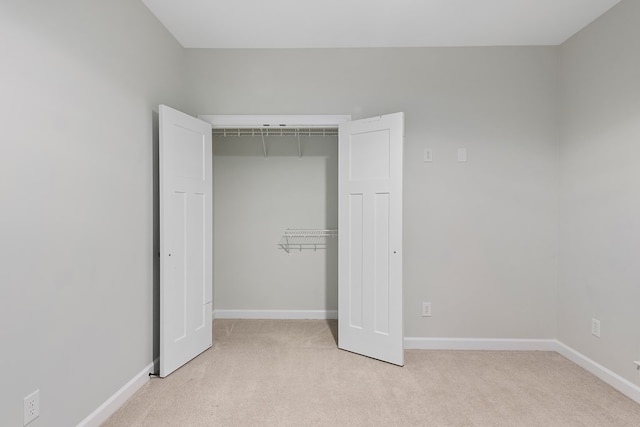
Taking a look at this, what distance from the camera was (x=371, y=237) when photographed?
2879mm

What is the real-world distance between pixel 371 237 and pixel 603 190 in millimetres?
1724

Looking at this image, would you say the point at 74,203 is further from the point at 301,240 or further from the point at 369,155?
the point at 301,240

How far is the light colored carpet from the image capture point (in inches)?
80.0

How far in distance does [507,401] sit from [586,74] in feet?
8.24

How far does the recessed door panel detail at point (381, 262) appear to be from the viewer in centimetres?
280

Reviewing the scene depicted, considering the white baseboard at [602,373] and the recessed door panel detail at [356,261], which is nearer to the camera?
the white baseboard at [602,373]

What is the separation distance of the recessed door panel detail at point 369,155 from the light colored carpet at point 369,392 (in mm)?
1509

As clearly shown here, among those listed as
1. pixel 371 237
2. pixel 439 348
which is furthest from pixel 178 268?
pixel 439 348

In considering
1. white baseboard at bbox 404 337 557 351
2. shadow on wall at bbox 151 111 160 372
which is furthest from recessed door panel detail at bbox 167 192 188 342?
white baseboard at bbox 404 337 557 351

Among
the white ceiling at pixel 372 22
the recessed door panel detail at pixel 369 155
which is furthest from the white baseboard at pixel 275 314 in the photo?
the white ceiling at pixel 372 22

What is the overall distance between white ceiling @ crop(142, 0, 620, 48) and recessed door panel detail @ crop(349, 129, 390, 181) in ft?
2.77

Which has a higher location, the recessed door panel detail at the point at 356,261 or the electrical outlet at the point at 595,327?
the recessed door panel detail at the point at 356,261

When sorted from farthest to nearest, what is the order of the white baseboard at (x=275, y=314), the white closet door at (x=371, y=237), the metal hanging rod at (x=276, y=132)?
the white baseboard at (x=275, y=314) < the metal hanging rod at (x=276, y=132) < the white closet door at (x=371, y=237)

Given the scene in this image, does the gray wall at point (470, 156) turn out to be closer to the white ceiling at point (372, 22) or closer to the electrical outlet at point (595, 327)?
the white ceiling at point (372, 22)
